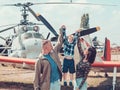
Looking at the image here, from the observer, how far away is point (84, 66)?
7.47m

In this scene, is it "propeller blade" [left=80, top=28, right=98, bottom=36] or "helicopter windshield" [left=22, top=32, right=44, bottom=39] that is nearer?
"propeller blade" [left=80, top=28, right=98, bottom=36]

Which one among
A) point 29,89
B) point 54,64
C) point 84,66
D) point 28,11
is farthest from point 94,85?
point 28,11

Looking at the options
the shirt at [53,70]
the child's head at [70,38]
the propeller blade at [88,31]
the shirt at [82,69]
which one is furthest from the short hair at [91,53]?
the propeller blade at [88,31]

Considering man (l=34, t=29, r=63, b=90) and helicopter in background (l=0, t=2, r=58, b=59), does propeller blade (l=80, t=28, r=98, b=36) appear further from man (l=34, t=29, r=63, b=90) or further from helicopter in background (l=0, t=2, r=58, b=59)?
man (l=34, t=29, r=63, b=90)

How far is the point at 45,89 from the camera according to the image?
20.3 ft

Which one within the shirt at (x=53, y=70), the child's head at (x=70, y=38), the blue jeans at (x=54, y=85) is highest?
the child's head at (x=70, y=38)

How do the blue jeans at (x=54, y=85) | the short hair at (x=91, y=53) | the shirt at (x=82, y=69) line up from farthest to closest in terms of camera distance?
the shirt at (x=82, y=69), the short hair at (x=91, y=53), the blue jeans at (x=54, y=85)

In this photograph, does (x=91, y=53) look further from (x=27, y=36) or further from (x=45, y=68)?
(x=27, y=36)

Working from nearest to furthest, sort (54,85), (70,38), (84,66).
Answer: (54,85)
(84,66)
(70,38)

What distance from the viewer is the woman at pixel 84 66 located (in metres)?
7.28

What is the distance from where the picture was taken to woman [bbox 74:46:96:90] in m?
7.28

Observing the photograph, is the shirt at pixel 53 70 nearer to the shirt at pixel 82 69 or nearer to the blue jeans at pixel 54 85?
the blue jeans at pixel 54 85

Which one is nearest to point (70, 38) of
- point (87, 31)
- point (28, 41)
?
point (87, 31)

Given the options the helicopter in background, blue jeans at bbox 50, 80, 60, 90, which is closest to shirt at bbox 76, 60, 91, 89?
blue jeans at bbox 50, 80, 60, 90
